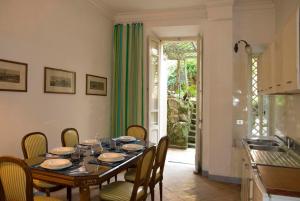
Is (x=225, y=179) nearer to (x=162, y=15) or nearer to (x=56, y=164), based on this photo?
(x=56, y=164)

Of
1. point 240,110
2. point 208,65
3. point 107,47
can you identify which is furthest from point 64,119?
point 240,110

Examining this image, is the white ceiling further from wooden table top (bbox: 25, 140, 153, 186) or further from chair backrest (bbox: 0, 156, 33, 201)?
chair backrest (bbox: 0, 156, 33, 201)

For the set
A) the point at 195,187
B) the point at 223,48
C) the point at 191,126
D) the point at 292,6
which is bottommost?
the point at 195,187

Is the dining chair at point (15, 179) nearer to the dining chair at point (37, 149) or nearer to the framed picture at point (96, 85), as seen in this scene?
the dining chair at point (37, 149)

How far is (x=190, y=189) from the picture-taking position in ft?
12.1

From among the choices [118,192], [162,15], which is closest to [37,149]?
[118,192]

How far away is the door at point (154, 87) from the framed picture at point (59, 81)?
1.65 m

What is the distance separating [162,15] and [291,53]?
3.25 meters

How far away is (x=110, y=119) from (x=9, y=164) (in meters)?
3.31

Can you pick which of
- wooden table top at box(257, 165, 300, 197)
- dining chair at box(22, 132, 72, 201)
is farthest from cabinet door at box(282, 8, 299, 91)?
dining chair at box(22, 132, 72, 201)

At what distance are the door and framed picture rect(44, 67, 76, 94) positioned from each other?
1.65 metres

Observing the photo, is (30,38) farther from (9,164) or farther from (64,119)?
(9,164)

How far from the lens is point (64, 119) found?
3.71 meters

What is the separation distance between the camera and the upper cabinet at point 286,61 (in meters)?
1.75
